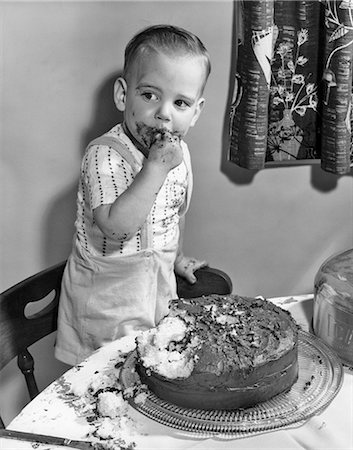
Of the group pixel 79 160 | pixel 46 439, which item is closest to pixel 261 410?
pixel 46 439

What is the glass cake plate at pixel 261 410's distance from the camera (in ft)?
2.73

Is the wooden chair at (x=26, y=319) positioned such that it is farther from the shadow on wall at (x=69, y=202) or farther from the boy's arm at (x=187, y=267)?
the shadow on wall at (x=69, y=202)

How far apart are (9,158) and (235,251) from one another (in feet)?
2.21

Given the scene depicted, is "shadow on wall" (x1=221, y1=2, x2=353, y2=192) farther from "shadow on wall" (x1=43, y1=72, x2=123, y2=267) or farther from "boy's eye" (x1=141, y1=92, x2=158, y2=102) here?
"boy's eye" (x1=141, y1=92, x2=158, y2=102)

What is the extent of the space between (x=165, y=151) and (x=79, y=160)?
44 cm

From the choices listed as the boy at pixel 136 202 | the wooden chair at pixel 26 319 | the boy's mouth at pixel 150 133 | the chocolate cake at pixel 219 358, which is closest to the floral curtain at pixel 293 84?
the boy at pixel 136 202

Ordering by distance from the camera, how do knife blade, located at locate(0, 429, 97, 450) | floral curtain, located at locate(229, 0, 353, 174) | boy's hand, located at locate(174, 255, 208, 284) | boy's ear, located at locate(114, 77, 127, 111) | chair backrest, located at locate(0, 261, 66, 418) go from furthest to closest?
floral curtain, located at locate(229, 0, 353, 174), boy's hand, located at locate(174, 255, 208, 284), boy's ear, located at locate(114, 77, 127, 111), chair backrest, located at locate(0, 261, 66, 418), knife blade, located at locate(0, 429, 97, 450)

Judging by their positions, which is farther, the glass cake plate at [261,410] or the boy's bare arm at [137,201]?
the boy's bare arm at [137,201]

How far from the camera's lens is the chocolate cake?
2.79 feet

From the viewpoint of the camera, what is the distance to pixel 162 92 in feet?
4.15

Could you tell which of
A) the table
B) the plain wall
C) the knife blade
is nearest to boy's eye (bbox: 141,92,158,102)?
the plain wall

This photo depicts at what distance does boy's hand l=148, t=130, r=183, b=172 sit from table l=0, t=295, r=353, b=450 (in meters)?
0.42

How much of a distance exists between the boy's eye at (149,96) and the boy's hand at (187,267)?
0.39m

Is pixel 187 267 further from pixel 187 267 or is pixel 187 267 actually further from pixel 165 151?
pixel 165 151
